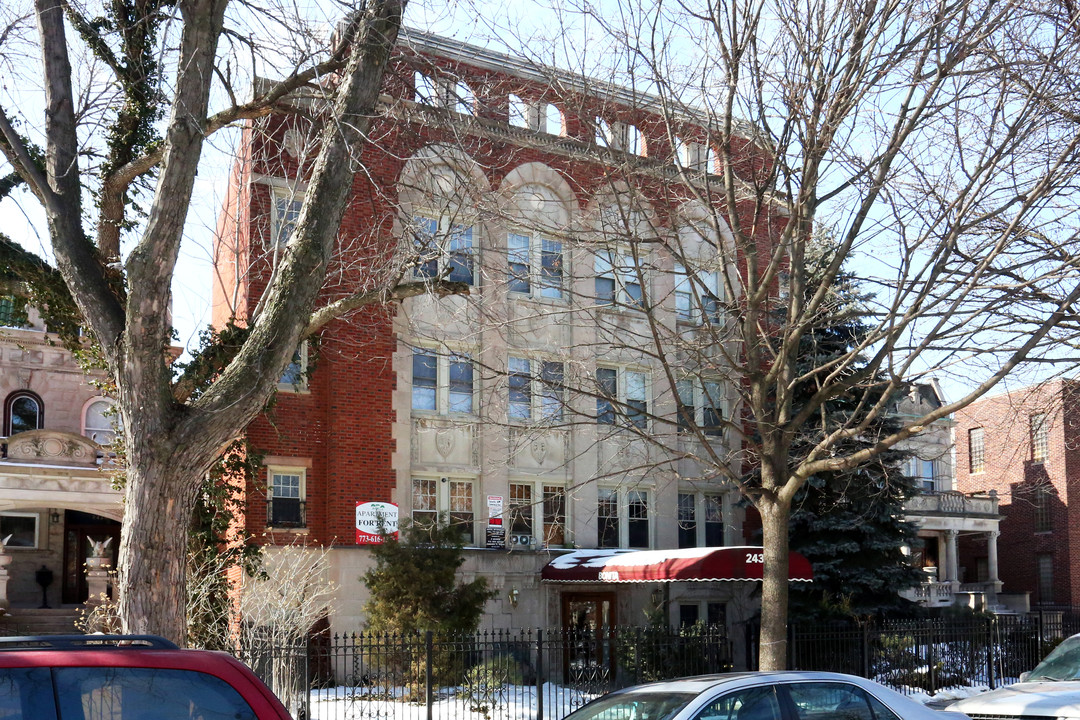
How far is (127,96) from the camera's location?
1305 cm

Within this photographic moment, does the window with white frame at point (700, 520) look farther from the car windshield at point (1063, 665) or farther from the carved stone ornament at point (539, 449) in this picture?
the car windshield at point (1063, 665)

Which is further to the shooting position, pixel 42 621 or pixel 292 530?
pixel 42 621

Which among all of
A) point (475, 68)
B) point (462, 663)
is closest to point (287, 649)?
point (462, 663)

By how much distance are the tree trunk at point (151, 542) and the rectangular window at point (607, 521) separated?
16.5 m

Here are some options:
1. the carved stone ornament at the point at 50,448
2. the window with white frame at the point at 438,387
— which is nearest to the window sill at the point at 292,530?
the window with white frame at the point at 438,387

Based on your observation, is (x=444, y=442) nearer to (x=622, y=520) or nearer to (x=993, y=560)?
(x=622, y=520)

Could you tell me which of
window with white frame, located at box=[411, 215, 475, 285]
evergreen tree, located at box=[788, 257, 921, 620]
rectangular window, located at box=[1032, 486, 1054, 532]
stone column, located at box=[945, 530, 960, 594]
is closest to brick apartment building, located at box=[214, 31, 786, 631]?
evergreen tree, located at box=[788, 257, 921, 620]

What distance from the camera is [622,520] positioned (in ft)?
82.1

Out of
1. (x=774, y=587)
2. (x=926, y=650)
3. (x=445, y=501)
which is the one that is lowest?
(x=926, y=650)

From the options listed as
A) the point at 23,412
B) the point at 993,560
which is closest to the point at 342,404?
the point at 23,412

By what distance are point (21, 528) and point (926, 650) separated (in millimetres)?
22949

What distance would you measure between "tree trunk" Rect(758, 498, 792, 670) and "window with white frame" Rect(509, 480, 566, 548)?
1054 centimetres

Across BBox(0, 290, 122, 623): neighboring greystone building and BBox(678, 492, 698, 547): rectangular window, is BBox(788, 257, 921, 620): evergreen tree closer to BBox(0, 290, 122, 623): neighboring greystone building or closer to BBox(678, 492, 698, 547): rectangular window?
BBox(678, 492, 698, 547): rectangular window

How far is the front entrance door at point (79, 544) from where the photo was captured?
97.2 feet
